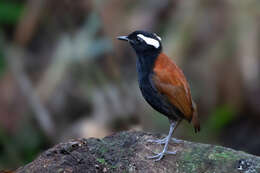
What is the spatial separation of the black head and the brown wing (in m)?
0.28

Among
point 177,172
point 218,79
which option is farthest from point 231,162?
point 218,79

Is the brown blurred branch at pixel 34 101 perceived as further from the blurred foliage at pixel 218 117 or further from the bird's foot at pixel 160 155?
the bird's foot at pixel 160 155

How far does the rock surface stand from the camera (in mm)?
4332

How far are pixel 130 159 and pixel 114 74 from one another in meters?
3.95

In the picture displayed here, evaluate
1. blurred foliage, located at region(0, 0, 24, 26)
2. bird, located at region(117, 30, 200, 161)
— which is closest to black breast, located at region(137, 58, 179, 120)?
bird, located at region(117, 30, 200, 161)

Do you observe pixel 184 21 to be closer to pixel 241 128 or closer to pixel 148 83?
pixel 241 128

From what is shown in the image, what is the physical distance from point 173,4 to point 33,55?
312cm

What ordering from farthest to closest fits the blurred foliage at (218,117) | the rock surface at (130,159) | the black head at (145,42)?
the blurred foliage at (218,117), the black head at (145,42), the rock surface at (130,159)

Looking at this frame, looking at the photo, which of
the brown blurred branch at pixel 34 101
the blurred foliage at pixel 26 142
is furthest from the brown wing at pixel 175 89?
the blurred foliage at pixel 26 142

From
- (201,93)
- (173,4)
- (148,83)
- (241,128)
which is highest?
(173,4)

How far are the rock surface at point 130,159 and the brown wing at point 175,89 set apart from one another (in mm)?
641

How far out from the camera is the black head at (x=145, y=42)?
556 cm

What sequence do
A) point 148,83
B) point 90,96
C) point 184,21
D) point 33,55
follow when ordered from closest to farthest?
point 148,83 < point 184,21 < point 90,96 < point 33,55

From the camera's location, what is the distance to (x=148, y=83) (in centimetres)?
541
